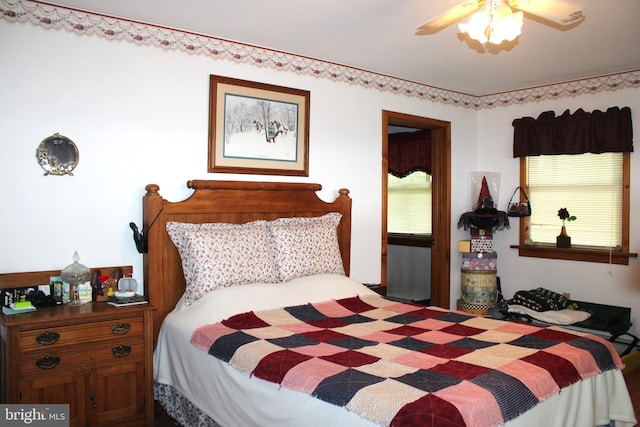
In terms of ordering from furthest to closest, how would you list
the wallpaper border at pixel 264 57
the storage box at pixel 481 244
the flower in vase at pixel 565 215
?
the storage box at pixel 481 244, the flower in vase at pixel 565 215, the wallpaper border at pixel 264 57

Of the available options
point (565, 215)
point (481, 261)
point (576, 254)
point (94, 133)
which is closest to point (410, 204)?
point (481, 261)

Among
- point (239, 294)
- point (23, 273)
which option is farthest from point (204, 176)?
point (23, 273)

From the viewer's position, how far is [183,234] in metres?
3.12

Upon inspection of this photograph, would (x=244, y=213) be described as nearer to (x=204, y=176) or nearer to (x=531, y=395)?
(x=204, y=176)

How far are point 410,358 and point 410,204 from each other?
4119mm

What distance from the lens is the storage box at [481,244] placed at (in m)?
4.97

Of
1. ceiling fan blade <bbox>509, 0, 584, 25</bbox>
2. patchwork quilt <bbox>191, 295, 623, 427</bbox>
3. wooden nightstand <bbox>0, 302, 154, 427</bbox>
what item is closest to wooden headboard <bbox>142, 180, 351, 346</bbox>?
wooden nightstand <bbox>0, 302, 154, 427</bbox>

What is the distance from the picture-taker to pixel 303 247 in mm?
3508

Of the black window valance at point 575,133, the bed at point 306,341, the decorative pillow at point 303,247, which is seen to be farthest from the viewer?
the black window valance at point 575,133

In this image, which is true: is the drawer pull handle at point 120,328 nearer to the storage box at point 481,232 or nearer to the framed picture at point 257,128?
the framed picture at point 257,128

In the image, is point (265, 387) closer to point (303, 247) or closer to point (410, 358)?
point (410, 358)

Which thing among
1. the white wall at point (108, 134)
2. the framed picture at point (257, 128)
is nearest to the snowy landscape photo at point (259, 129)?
the framed picture at point (257, 128)

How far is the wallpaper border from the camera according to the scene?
2885mm

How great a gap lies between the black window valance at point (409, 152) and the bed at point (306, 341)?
2.08 metres
